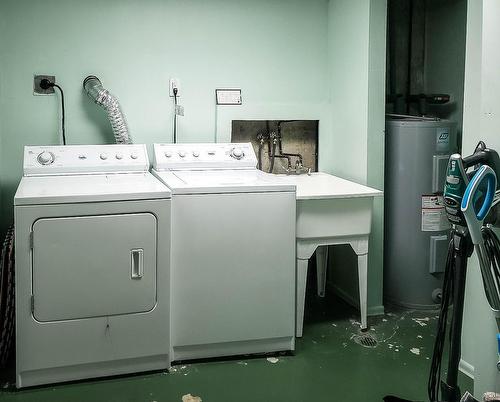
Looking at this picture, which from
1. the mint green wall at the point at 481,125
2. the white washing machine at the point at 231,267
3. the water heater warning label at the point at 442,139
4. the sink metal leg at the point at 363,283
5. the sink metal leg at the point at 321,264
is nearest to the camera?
the mint green wall at the point at 481,125

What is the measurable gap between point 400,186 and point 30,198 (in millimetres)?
2247

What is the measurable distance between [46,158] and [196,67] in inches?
45.2

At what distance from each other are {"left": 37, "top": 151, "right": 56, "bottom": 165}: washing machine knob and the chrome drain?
6.61ft

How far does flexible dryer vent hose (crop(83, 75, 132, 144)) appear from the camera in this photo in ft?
11.5

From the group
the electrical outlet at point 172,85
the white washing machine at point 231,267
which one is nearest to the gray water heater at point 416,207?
the white washing machine at point 231,267

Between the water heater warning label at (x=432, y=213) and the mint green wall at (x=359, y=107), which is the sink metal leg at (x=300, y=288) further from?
the water heater warning label at (x=432, y=213)

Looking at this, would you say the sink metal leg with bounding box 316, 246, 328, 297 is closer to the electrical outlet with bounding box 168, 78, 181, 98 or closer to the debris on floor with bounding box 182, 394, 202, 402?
the electrical outlet with bounding box 168, 78, 181, 98

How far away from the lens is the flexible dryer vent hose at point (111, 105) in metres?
3.50

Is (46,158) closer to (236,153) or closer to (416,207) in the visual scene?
(236,153)

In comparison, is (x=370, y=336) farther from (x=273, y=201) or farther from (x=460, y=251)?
(x=460, y=251)

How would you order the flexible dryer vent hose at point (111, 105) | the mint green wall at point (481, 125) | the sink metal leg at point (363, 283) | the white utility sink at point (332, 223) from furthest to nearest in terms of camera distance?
the flexible dryer vent hose at point (111, 105), the sink metal leg at point (363, 283), the white utility sink at point (332, 223), the mint green wall at point (481, 125)

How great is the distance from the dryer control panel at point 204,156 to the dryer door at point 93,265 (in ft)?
2.69

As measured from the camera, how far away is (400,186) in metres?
3.71

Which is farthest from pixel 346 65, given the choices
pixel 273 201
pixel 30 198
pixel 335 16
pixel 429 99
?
pixel 30 198
